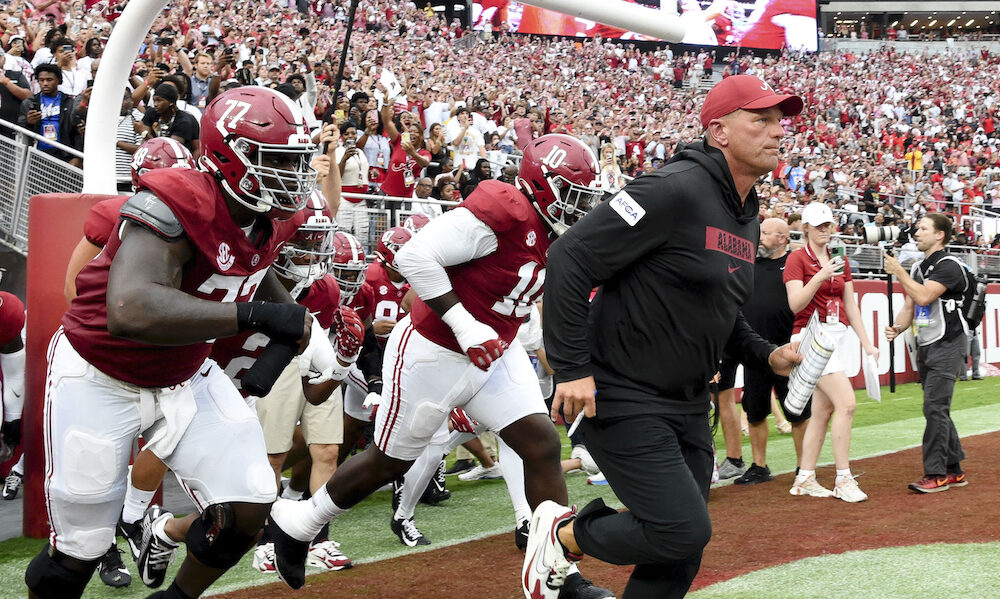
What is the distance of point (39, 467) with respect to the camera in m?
5.59

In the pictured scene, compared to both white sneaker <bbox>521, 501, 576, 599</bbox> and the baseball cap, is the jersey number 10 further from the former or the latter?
the baseball cap

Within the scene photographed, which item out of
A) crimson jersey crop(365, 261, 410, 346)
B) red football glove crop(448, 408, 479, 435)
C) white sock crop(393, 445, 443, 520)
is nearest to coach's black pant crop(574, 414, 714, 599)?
white sock crop(393, 445, 443, 520)

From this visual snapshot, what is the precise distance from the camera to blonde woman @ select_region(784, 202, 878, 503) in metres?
6.91

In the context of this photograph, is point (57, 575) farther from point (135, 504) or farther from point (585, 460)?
point (585, 460)

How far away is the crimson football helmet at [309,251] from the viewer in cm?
492

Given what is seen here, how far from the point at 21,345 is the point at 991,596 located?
18.8 feet

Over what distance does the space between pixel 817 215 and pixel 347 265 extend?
3246 millimetres

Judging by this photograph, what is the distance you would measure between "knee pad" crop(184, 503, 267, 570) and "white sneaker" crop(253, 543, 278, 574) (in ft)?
5.20

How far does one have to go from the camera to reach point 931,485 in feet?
23.4

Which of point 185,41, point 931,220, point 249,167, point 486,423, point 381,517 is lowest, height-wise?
point 381,517

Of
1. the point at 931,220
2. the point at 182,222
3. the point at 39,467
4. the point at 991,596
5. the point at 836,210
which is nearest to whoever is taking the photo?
the point at 182,222

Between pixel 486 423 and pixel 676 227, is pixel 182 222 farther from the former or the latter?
pixel 486 423

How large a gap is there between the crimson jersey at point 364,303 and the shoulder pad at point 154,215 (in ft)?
11.6

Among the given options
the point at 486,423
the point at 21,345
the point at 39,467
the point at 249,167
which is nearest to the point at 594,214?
the point at 249,167
